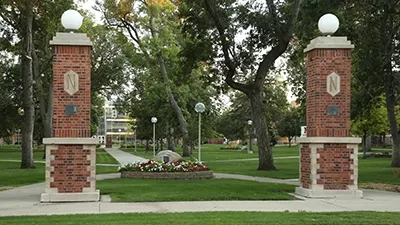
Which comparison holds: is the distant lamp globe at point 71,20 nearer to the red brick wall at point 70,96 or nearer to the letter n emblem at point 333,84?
the red brick wall at point 70,96

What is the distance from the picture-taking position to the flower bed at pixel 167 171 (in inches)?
771

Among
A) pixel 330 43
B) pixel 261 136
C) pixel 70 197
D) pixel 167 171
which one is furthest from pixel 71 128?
pixel 261 136

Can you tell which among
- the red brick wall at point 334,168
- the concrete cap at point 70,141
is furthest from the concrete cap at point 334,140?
the concrete cap at point 70,141

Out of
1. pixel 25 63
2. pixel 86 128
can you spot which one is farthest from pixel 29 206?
pixel 25 63

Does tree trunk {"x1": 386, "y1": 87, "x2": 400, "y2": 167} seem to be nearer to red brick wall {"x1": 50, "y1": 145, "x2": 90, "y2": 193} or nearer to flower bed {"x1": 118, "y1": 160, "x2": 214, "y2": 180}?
flower bed {"x1": 118, "y1": 160, "x2": 214, "y2": 180}

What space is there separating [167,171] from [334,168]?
7881mm

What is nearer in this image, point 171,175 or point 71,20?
point 71,20

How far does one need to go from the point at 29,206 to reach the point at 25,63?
59.3 feet

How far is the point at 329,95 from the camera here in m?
13.6

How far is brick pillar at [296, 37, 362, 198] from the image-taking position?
1348 cm

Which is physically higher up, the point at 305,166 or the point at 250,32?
the point at 250,32

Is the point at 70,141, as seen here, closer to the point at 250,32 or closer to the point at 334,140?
the point at 334,140

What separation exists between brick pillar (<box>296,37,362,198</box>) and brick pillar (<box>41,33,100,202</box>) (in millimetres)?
5636

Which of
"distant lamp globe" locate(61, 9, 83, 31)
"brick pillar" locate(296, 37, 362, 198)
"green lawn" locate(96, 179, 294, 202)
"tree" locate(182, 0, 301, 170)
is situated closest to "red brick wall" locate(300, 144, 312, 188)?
"brick pillar" locate(296, 37, 362, 198)
